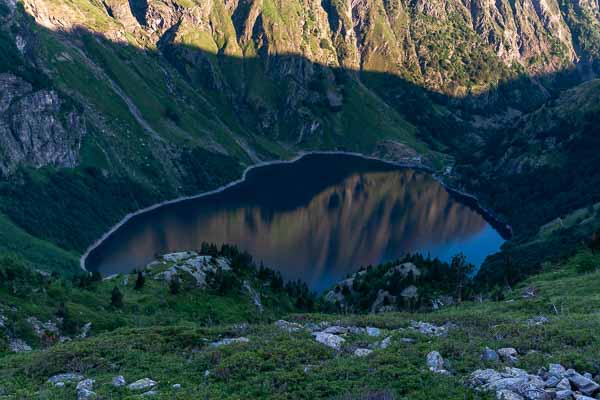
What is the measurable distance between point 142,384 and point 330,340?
13502mm

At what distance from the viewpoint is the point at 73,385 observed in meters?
33.3

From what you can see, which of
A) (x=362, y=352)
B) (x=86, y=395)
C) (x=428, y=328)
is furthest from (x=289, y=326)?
(x=86, y=395)

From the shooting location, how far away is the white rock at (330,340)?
1489 inches

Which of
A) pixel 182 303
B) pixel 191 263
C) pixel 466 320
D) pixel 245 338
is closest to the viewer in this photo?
pixel 245 338

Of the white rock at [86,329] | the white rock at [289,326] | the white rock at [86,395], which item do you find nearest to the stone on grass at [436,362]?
the white rock at [289,326]

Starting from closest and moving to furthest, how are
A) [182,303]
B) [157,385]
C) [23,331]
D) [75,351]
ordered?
[157,385] → [75,351] → [23,331] → [182,303]

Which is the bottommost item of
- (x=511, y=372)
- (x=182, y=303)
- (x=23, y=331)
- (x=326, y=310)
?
(x=326, y=310)

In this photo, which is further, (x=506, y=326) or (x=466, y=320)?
(x=466, y=320)

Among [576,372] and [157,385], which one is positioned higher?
[576,372]

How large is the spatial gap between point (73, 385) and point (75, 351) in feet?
21.6

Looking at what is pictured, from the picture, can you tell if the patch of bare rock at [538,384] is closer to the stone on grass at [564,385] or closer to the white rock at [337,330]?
the stone on grass at [564,385]

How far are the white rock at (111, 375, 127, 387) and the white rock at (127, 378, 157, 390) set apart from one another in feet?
2.04

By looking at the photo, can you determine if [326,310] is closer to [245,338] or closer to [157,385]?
[245,338]

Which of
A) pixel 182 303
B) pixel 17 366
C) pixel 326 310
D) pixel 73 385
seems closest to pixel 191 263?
pixel 182 303
